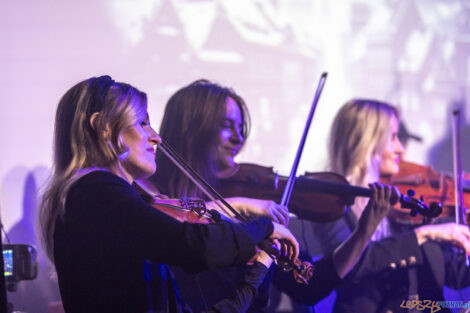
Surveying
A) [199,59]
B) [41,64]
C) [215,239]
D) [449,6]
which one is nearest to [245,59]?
[199,59]

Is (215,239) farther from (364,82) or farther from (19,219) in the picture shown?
(364,82)

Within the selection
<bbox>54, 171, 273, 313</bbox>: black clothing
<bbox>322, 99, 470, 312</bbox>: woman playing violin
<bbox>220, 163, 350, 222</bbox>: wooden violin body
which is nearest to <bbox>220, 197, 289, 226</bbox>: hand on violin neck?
<bbox>220, 163, 350, 222</bbox>: wooden violin body

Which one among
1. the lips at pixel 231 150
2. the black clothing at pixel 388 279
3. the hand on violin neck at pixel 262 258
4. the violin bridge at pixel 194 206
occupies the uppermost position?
the lips at pixel 231 150

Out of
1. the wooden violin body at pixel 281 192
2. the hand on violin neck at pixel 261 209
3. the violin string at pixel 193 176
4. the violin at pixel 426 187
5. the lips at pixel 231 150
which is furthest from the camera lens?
the violin at pixel 426 187

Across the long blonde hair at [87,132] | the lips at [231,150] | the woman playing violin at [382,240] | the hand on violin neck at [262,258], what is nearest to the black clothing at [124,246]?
the long blonde hair at [87,132]

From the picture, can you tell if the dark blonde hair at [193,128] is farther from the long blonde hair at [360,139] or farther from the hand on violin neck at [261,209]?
the long blonde hair at [360,139]

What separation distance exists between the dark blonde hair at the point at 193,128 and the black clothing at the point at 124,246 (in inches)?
27.3

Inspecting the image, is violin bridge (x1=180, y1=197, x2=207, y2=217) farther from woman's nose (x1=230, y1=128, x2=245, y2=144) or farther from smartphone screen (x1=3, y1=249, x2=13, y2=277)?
smartphone screen (x1=3, y1=249, x2=13, y2=277)

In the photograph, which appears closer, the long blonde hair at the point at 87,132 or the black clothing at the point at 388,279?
the long blonde hair at the point at 87,132

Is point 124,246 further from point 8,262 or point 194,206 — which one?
point 8,262

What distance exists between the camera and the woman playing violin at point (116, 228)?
3.60ft

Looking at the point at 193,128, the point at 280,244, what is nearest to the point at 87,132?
the point at 280,244

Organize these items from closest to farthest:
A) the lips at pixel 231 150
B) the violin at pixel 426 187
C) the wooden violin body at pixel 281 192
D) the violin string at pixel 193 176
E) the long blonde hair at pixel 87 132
Result: the long blonde hair at pixel 87 132 < the violin string at pixel 193 176 < the wooden violin body at pixel 281 192 < the lips at pixel 231 150 < the violin at pixel 426 187

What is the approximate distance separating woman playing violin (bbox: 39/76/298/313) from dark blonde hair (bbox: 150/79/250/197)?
0.52m
